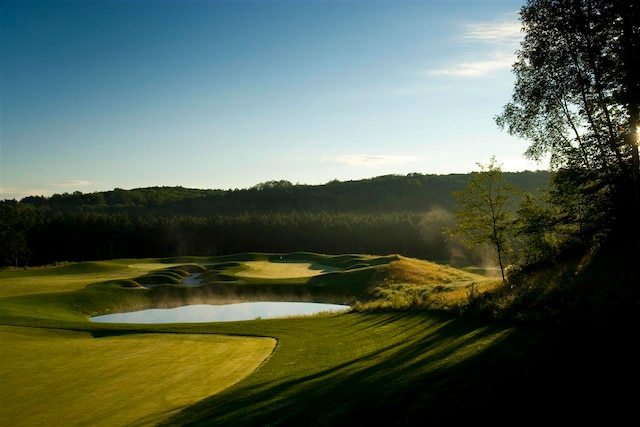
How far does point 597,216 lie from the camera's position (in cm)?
2177

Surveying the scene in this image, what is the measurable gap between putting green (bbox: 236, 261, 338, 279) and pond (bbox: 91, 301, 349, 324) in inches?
405

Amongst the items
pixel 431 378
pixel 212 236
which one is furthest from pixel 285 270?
pixel 212 236

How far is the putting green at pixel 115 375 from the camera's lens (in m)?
11.7

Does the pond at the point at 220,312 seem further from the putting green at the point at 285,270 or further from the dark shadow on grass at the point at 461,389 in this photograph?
the dark shadow on grass at the point at 461,389

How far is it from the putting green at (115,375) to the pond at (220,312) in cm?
1295

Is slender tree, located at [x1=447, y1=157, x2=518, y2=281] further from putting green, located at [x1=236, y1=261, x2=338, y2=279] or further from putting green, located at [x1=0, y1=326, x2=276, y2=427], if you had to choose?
putting green, located at [x1=236, y1=261, x2=338, y2=279]

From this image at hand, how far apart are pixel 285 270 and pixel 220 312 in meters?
21.8

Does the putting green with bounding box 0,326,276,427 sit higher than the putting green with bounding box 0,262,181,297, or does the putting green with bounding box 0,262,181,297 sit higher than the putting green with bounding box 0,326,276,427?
the putting green with bounding box 0,262,181,297

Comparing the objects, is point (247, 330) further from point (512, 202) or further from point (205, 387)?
point (512, 202)

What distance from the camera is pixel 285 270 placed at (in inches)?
2389

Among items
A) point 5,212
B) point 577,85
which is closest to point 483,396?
point 577,85

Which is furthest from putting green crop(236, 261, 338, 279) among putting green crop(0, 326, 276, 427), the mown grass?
the mown grass

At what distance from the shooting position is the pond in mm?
35844

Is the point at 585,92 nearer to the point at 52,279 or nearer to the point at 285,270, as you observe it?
the point at 285,270
